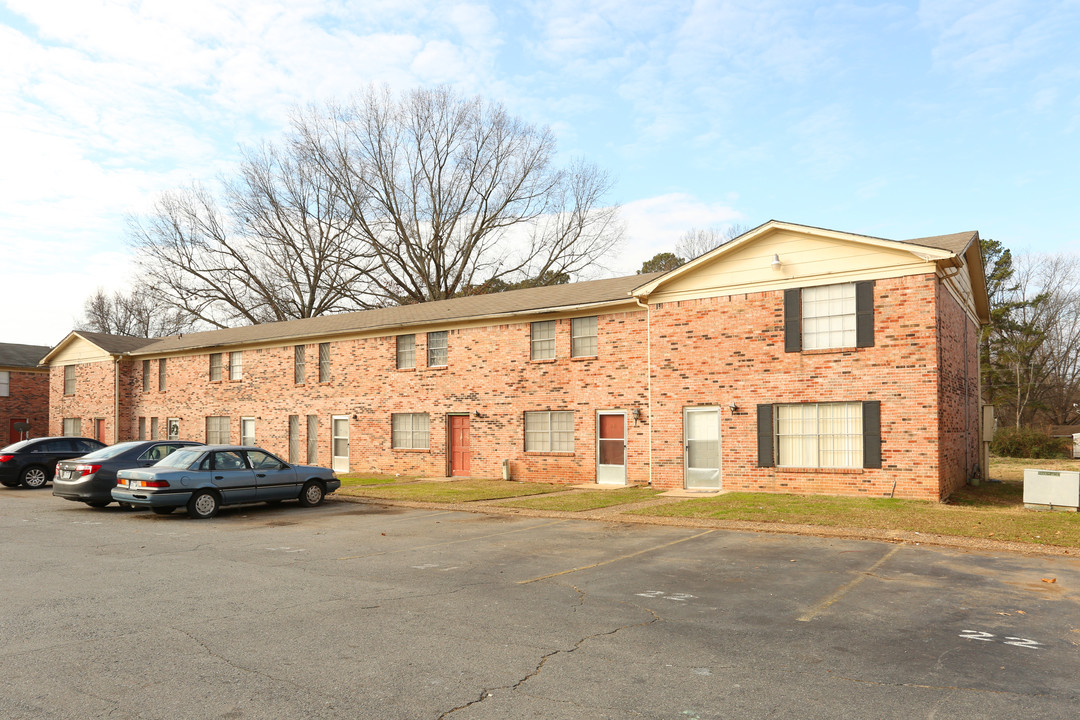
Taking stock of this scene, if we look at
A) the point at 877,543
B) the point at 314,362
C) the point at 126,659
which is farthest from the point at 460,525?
the point at 314,362

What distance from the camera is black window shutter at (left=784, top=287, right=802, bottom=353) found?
17859 millimetres

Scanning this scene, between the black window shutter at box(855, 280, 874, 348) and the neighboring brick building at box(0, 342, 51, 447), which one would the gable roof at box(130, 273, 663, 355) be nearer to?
the black window shutter at box(855, 280, 874, 348)

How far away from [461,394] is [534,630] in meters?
18.1

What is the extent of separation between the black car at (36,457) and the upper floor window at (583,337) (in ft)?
48.2

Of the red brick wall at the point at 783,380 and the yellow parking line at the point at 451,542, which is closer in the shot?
the yellow parking line at the point at 451,542

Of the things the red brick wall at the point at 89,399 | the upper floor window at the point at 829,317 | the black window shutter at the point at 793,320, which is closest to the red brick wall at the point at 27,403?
the red brick wall at the point at 89,399

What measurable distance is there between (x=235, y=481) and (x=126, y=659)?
1041 centimetres

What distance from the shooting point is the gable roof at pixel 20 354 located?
4514 centimetres

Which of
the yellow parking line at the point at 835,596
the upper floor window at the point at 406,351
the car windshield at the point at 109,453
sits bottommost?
the yellow parking line at the point at 835,596

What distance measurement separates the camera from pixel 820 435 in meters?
17.6

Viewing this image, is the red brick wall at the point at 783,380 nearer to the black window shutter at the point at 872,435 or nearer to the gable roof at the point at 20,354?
the black window shutter at the point at 872,435

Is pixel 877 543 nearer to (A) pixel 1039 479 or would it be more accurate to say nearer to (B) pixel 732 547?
(B) pixel 732 547

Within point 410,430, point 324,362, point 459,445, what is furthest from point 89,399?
point 459,445

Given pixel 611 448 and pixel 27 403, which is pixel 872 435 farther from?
pixel 27 403
